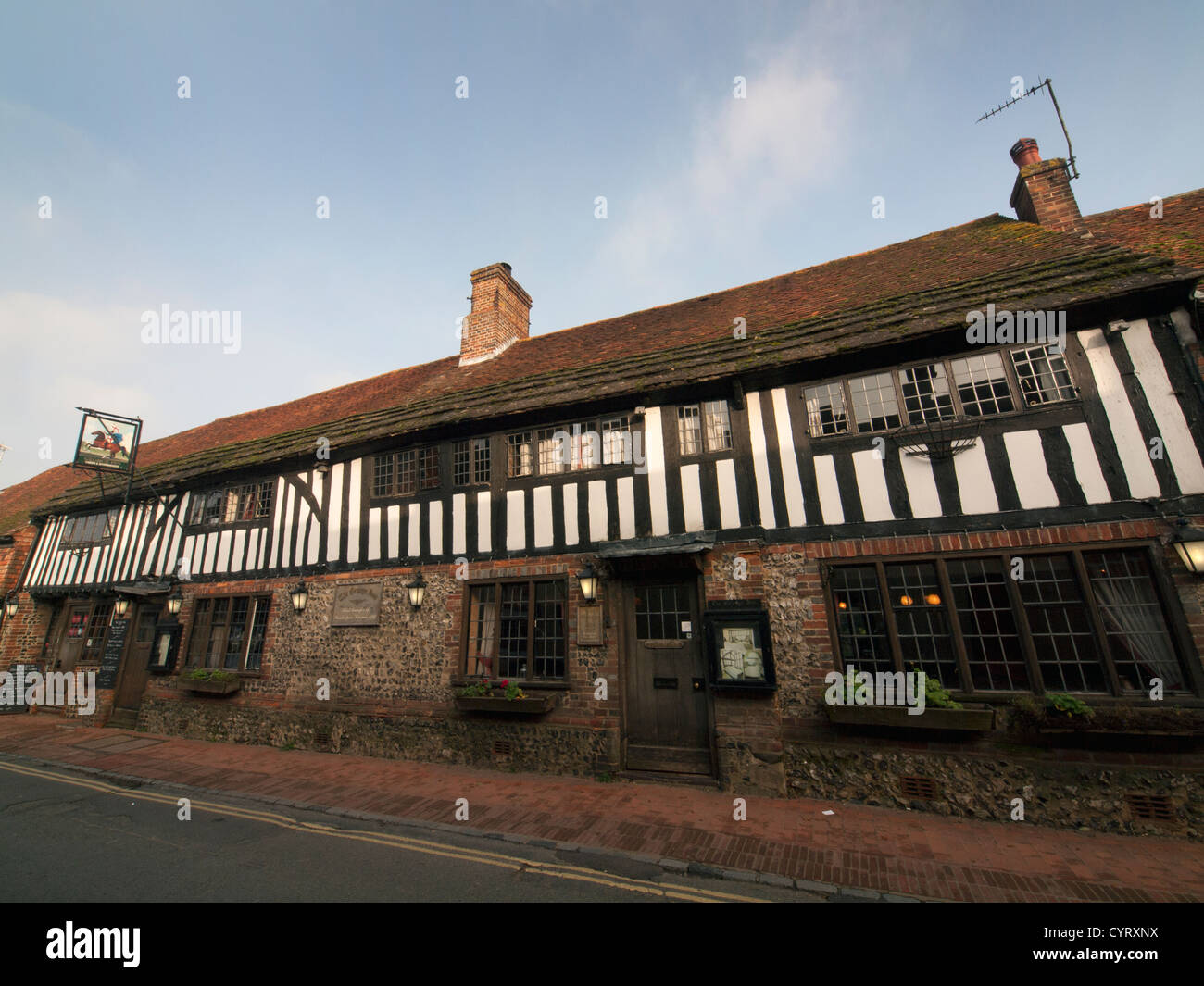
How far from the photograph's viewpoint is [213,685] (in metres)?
10.6

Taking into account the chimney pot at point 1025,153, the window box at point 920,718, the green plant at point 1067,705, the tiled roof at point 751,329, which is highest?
the chimney pot at point 1025,153

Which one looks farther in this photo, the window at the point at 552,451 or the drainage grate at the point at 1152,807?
the window at the point at 552,451


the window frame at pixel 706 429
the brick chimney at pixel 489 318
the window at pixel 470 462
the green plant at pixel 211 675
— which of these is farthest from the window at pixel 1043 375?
the green plant at pixel 211 675

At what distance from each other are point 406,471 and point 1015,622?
408 inches

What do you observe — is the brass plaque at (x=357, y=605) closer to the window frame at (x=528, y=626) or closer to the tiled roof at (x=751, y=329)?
the window frame at (x=528, y=626)

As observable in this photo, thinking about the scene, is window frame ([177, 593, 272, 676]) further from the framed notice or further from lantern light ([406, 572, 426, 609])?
the framed notice

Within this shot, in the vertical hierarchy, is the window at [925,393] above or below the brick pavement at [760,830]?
above

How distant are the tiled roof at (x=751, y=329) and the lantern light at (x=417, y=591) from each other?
9.91 feet

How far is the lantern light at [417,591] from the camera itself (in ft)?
30.7

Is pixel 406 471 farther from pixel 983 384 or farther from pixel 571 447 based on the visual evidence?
pixel 983 384
